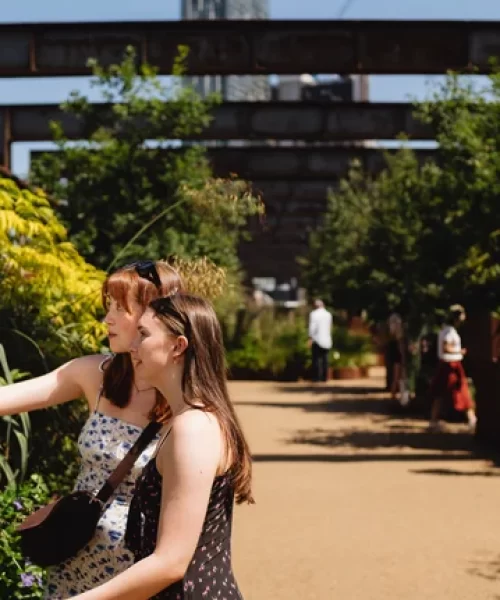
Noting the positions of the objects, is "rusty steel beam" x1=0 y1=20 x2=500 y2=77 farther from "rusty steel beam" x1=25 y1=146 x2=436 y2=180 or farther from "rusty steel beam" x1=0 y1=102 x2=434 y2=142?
"rusty steel beam" x1=25 y1=146 x2=436 y2=180

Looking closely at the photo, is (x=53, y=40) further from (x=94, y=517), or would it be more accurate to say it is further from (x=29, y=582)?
(x=94, y=517)

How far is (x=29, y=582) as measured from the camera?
486 centimetres

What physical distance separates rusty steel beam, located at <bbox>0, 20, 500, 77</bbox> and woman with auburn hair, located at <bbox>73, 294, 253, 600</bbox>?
45.0 ft

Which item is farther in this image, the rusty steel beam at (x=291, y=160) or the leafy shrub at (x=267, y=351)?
the leafy shrub at (x=267, y=351)

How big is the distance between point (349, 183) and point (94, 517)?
26.9 m

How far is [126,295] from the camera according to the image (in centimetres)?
359

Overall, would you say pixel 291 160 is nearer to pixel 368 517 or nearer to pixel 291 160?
pixel 291 160

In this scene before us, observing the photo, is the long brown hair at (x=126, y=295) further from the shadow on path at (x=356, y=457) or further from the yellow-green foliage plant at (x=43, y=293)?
the shadow on path at (x=356, y=457)

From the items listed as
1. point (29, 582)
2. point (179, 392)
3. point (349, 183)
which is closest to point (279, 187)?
point (349, 183)

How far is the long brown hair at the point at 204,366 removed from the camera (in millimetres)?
2635

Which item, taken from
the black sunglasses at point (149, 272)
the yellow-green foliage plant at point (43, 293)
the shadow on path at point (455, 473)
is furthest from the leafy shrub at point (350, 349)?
the black sunglasses at point (149, 272)

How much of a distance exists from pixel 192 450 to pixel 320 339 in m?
22.4

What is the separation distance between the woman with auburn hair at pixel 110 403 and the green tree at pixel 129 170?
946cm

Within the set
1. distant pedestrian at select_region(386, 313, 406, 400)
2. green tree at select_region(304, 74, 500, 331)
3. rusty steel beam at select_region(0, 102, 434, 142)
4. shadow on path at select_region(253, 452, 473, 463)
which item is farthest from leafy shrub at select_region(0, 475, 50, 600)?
distant pedestrian at select_region(386, 313, 406, 400)
